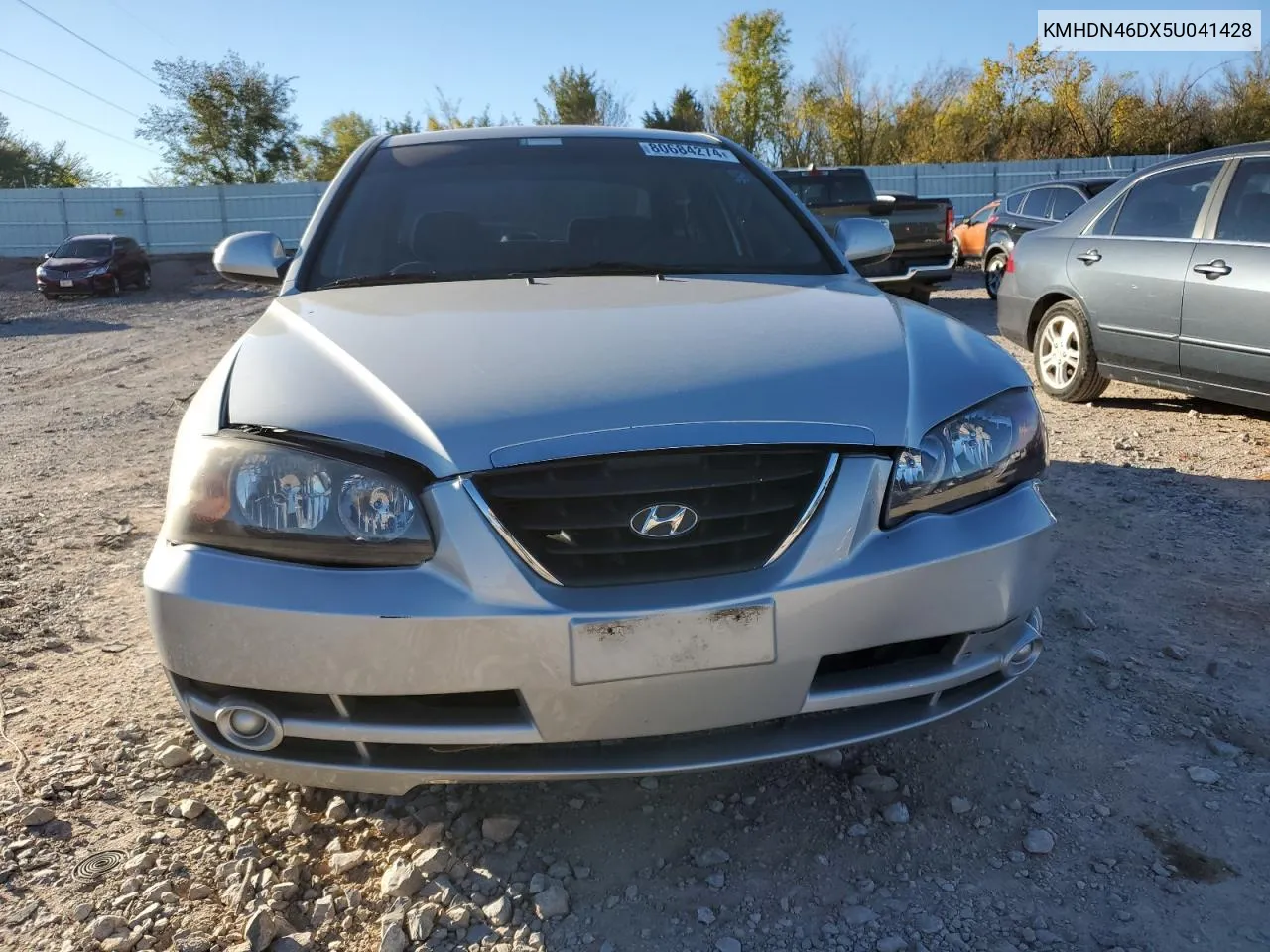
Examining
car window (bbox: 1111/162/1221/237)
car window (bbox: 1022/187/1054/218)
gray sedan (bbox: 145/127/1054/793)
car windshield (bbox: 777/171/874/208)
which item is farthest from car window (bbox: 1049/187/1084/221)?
gray sedan (bbox: 145/127/1054/793)

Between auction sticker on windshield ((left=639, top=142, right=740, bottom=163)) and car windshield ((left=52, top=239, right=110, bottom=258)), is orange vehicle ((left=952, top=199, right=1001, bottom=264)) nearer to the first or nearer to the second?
Answer: auction sticker on windshield ((left=639, top=142, right=740, bottom=163))

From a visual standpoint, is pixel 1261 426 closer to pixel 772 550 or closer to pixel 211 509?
pixel 772 550

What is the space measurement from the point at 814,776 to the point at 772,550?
2.67 feet

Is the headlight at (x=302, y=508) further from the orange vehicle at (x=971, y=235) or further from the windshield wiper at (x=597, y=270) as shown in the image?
the orange vehicle at (x=971, y=235)

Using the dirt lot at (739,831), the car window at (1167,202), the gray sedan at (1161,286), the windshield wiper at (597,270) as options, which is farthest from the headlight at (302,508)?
the car window at (1167,202)

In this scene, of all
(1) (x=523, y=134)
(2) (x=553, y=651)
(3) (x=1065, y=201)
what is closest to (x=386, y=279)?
(1) (x=523, y=134)

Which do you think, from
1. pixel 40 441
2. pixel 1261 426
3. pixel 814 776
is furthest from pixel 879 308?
pixel 40 441

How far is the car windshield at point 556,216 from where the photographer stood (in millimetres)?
2844

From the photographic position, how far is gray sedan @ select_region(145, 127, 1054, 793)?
1656mm

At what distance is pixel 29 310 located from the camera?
20172mm

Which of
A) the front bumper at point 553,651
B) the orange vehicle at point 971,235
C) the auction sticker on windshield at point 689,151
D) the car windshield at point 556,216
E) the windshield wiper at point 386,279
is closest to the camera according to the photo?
the front bumper at point 553,651

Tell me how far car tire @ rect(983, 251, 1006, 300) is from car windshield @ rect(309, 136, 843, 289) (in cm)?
989

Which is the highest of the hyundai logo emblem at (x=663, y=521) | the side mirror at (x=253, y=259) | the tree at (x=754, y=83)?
the tree at (x=754, y=83)

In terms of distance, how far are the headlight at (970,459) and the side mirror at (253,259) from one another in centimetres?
222
